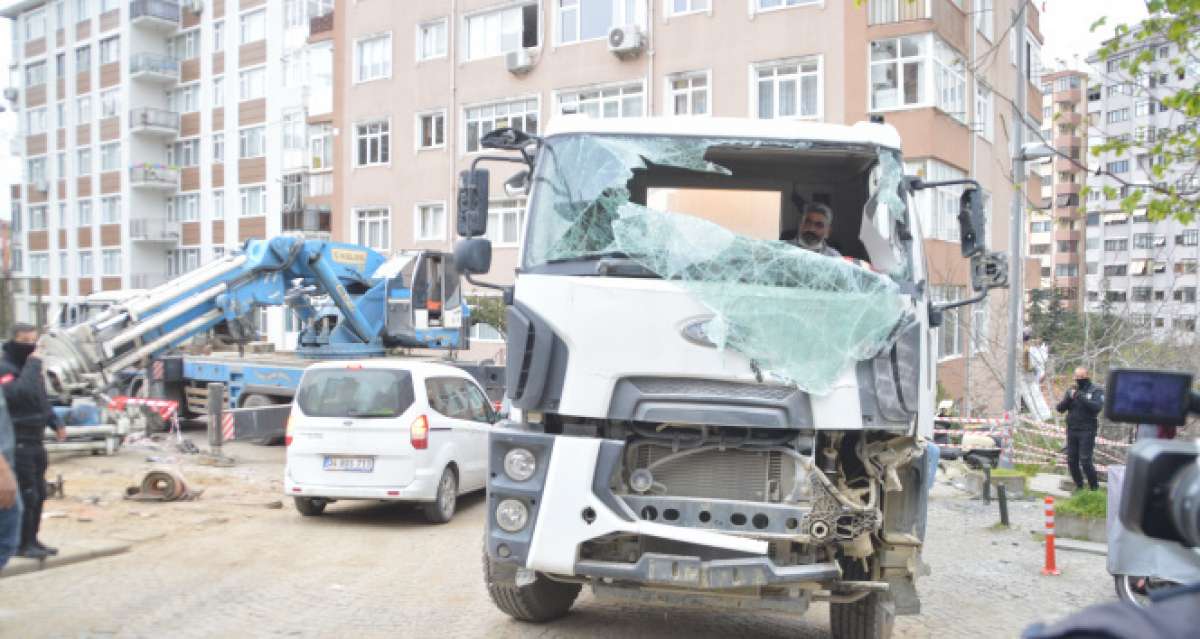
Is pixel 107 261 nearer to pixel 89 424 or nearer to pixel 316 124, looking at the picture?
pixel 316 124

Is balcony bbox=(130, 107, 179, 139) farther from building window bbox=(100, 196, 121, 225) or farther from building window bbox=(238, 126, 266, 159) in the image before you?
building window bbox=(238, 126, 266, 159)

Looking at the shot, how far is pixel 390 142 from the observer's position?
3575 centimetres

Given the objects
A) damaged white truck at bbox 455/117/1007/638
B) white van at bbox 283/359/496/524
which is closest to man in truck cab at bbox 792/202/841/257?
damaged white truck at bbox 455/117/1007/638

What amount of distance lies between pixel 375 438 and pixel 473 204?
187 inches

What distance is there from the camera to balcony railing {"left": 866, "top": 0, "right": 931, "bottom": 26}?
24438 mm

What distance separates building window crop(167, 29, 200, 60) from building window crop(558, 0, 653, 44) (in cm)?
2648

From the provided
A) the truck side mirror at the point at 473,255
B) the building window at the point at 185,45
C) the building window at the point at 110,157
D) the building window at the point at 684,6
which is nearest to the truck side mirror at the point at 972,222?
the truck side mirror at the point at 473,255

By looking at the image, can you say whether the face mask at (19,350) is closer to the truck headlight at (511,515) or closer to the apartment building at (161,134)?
the truck headlight at (511,515)

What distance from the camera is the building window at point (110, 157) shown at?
53844mm

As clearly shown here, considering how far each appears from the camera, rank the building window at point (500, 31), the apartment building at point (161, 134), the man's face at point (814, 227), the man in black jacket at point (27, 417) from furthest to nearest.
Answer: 1. the apartment building at point (161, 134)
2. the building window at point (500, 31)
3. the man in black jacket at point (27, 417)
4. the man's face at point (814, 227)

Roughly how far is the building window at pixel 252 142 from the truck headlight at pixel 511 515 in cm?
4291

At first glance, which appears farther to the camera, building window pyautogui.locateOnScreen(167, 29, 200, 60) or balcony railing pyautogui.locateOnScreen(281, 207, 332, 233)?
building window pyautogui.locateOnScreen(167, 29, 200, 60)

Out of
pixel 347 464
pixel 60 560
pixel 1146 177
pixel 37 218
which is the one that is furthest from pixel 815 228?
pixel 37 218

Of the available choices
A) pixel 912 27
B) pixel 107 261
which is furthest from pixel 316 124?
pixel 912 27
